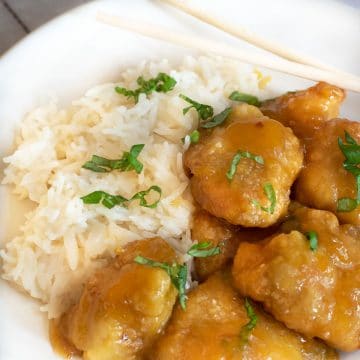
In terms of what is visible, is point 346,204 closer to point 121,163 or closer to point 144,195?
point 144,195

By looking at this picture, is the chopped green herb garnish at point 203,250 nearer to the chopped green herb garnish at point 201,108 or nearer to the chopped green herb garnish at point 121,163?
the chopped green herb garnish at point 121,163

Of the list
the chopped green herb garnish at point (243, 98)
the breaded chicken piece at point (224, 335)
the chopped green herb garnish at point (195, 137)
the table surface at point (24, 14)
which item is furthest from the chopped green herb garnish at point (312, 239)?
the table surface at point (24, 14)

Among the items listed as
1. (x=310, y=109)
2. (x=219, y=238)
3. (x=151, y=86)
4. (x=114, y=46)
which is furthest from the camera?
(x=114, y=46)

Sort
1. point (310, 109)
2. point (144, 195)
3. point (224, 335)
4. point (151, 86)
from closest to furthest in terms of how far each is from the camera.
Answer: point (224, 335)
point (144, 195)
point (310, 109)
point (151, 86)

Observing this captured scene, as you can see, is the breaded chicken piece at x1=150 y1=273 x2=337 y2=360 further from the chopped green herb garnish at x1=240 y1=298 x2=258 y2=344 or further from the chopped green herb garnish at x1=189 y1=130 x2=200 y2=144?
the chopped green herb garnish at x1=189 y1=130 x2=200 y2=144

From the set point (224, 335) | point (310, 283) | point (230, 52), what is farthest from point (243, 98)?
point (224, 335)

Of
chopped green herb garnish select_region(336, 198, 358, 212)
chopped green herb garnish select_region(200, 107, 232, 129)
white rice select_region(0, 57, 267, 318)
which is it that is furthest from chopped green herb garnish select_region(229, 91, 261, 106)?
chopped green herb garnish select_region(336, 198, 358, 212)

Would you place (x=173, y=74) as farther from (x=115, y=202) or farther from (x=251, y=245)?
(x=251, y=245)
